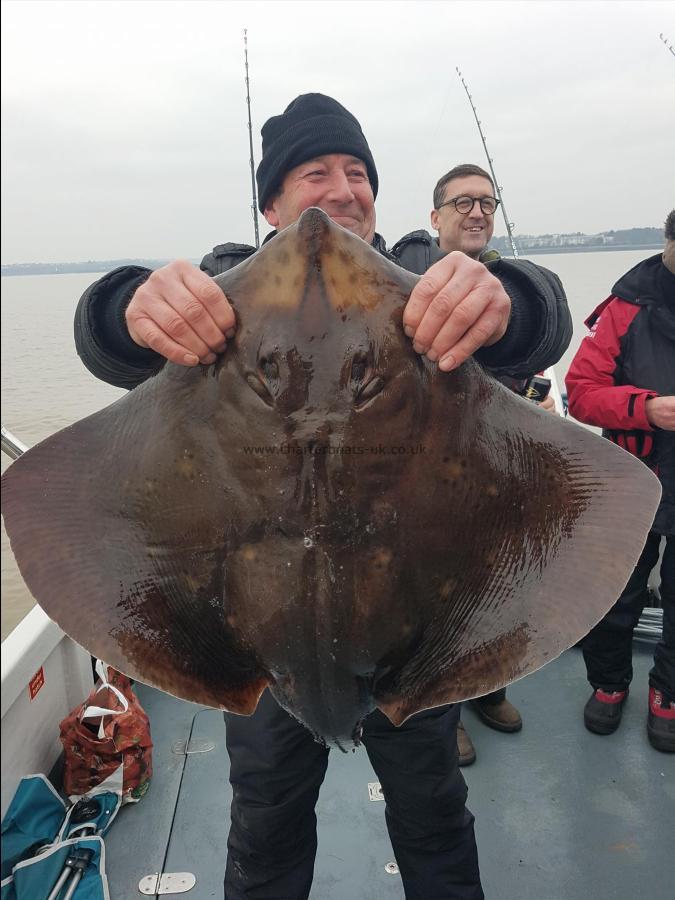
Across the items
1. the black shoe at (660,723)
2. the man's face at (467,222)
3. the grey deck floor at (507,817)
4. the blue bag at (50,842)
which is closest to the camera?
the blue bag at (50,842)

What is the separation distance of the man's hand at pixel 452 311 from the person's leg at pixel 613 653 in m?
2.96

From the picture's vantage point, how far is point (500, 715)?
13.4 feet

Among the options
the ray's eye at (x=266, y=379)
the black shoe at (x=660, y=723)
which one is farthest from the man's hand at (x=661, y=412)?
the ray's eye at (x=266, y=379)

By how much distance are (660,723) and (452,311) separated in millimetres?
3641

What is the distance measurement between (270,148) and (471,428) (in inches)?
75.0

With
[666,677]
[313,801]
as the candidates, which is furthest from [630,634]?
[313,801]

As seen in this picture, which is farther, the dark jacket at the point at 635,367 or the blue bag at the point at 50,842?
the dark jacket at the point at 635,367

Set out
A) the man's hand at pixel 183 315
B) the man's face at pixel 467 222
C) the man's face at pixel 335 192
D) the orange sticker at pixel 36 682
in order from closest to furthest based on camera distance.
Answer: the man's hand at pixel 183 315, the man's face at pixel 335 192, the orange sticker at pixel 36 682, the man's face at pixel 467 222

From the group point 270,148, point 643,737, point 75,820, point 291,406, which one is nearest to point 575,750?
→ point 643,737

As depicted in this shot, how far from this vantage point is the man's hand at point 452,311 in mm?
1474

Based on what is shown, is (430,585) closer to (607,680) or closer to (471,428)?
(471,428)

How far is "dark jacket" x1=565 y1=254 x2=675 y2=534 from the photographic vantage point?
12.1ft

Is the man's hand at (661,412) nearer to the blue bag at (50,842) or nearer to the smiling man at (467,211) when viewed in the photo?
the smiling man at (467,211)

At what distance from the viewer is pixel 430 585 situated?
1618mm
